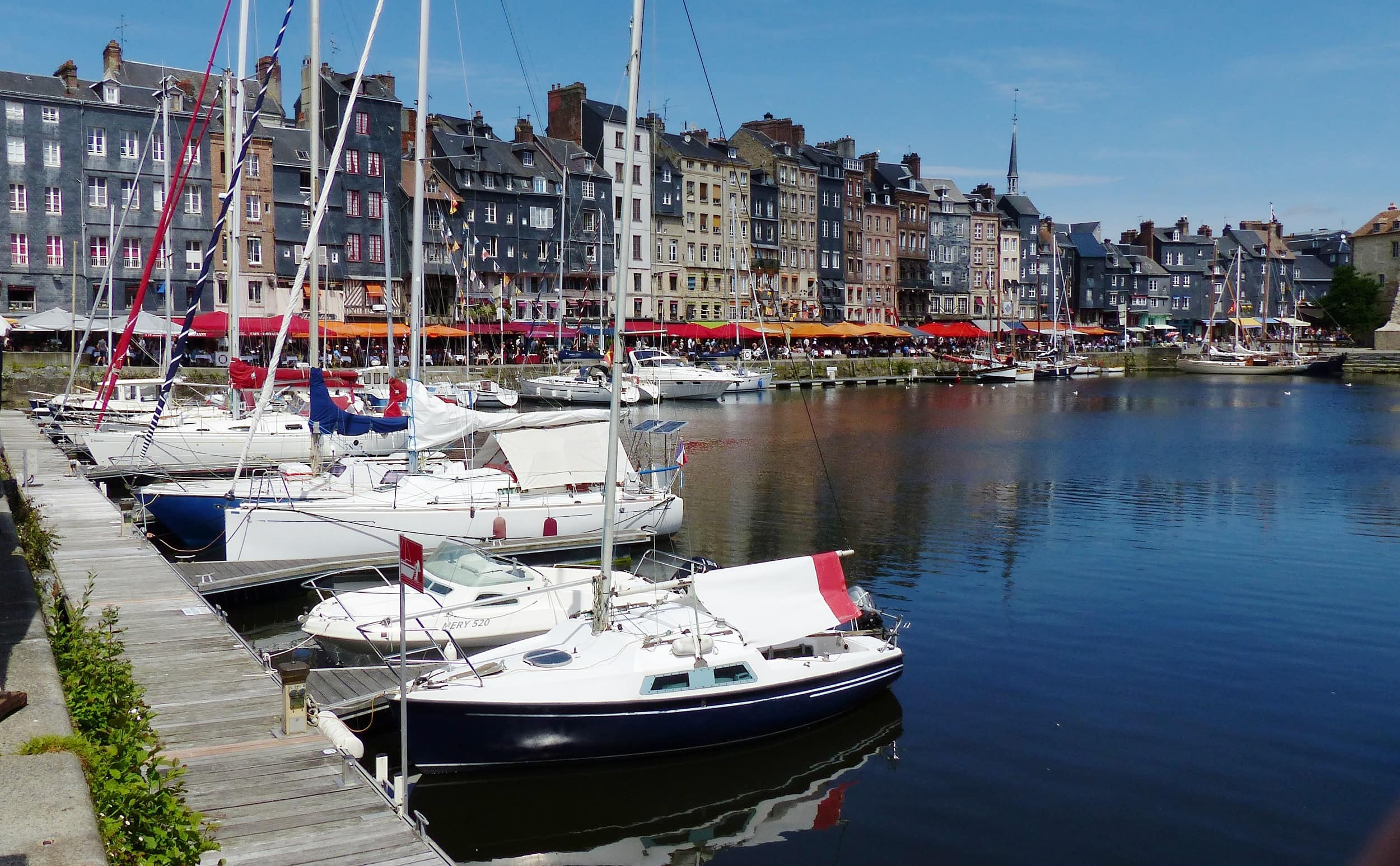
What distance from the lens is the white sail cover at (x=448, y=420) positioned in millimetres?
28766

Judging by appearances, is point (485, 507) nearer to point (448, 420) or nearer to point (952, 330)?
point (448, 420)

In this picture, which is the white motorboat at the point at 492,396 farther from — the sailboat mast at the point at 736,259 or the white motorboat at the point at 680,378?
the sailboat mast at the point at 736,259

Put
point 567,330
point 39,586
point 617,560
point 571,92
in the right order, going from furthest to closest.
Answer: point 571,92, point 567,330, point 617,560, point 39,586

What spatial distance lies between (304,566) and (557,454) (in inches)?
270

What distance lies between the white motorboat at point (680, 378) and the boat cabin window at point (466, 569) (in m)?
59.6

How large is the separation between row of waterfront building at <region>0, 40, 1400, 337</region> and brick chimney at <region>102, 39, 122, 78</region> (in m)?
0.53

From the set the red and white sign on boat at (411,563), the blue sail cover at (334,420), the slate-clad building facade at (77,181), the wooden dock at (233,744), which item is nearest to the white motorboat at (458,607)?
the wooden dock at (233,744)

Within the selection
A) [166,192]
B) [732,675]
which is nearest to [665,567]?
[732,675]

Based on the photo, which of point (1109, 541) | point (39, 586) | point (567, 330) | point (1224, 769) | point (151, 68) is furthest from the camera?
point (567, 330)

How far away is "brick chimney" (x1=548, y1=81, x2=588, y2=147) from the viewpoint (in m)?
100

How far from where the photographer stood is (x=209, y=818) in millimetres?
11109

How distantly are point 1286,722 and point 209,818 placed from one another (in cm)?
1514

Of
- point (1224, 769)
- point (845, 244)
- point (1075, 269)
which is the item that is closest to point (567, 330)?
point (845, 244)

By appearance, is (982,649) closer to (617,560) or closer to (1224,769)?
(1224,769)
